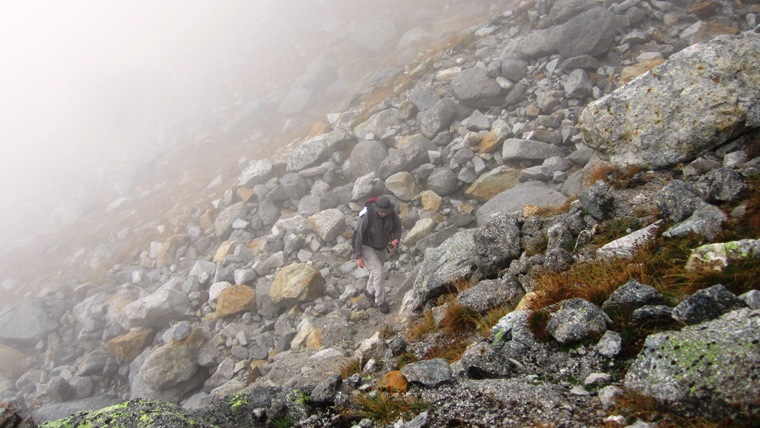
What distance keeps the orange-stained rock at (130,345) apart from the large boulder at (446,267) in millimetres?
10913

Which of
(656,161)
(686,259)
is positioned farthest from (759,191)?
(656,161)

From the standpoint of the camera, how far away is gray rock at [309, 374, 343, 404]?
5.17 meters

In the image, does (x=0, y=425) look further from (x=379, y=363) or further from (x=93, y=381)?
(x=93, y=381)

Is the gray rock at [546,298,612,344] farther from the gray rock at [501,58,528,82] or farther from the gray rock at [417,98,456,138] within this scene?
the gray rock at [501,58,528,82]

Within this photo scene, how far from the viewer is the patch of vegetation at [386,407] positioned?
439 centimetres

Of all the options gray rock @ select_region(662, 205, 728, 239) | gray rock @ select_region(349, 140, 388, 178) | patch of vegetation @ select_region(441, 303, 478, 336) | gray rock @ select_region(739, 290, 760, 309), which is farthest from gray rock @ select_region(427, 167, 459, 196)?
gray rock @ select_region(739, 290, 760, 309)

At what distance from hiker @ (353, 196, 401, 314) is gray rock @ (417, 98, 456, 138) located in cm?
630

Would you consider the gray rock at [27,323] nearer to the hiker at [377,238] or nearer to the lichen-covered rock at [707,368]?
the hiker at [377,238]

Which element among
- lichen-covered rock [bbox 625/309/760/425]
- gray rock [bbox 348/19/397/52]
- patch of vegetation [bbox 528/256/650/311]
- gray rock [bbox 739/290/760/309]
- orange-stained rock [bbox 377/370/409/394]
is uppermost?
gray rock [bbox 348/19/397/52]

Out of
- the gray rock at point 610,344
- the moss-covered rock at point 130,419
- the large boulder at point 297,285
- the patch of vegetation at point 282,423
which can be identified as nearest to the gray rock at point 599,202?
the gray rock at point 610,344

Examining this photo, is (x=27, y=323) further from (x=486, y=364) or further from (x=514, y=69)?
(x=514, y=69)

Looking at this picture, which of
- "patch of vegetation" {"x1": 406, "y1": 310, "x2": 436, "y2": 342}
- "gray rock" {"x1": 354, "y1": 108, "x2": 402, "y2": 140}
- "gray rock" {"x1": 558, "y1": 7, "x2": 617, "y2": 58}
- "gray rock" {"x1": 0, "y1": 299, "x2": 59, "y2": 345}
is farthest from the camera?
"gray rock" {"x1": 0, "y1": 299, "x2": 59, "y2": 345}

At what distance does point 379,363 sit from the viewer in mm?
6441

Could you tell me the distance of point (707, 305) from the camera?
3699 millimetres
